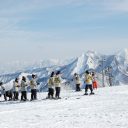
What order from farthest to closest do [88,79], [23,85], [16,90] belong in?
[16,90]
[88,79]
[23,85]

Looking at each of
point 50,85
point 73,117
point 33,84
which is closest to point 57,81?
point 50,85

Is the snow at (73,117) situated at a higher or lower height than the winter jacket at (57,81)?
lower

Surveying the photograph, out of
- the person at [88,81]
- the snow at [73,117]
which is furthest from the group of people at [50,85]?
the snow at [73,117]

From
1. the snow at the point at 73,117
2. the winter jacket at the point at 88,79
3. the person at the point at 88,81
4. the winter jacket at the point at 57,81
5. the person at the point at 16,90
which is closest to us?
the snow at the point at 73,117

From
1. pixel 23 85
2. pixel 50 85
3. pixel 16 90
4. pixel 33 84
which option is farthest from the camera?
pixel 16 90

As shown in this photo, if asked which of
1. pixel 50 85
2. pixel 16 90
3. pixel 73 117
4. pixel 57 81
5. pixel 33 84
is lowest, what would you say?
pixel 73 117

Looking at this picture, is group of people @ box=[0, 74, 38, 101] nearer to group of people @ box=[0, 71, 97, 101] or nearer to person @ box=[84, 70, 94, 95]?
group of people @ box=[0, 71, 97, 101]

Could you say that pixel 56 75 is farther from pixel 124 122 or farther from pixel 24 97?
pixel 124 122

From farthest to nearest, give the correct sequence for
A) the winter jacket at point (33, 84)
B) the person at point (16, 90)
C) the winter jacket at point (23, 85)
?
the person at point (16, 90) < the winter jacket at point (23, 85) < the winter jacket at point (33, 84)

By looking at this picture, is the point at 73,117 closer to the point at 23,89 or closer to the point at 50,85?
the point at 50,85

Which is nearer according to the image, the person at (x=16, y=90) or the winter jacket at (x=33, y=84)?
the winter jacket at (x=33, y=84)

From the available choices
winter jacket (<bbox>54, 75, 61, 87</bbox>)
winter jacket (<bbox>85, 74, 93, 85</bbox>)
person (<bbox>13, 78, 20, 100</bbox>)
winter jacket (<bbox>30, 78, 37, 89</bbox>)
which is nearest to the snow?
winter jacket (<bbox>54, 75, 61, 87</bbox>)

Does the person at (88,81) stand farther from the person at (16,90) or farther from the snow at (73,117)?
the snow at (73,117)

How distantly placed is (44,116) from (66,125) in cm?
321
